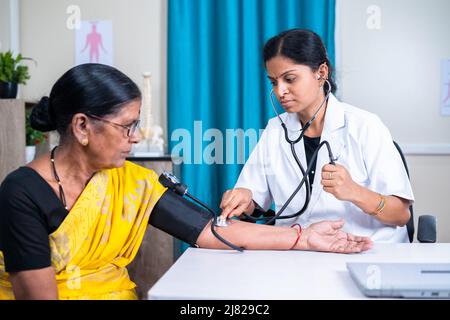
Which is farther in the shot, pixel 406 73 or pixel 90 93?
pixel 406 73

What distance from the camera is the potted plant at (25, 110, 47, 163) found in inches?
94.9

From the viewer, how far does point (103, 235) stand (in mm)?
1145

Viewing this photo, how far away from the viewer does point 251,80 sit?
260cm

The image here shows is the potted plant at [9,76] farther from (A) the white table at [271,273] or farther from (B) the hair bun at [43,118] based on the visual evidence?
(A) the white table at [271,273]

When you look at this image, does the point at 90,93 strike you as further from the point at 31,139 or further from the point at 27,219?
the point at 31,139

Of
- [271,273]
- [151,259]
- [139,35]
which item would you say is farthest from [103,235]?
[139,35]

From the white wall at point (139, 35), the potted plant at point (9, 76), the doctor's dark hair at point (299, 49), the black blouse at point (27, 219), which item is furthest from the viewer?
the white wall at point (139, 35)

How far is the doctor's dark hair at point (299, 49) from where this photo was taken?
1513 millimetres

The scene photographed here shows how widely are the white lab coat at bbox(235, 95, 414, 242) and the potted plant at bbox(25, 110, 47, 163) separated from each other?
124cm

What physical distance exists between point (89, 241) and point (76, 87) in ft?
1.10

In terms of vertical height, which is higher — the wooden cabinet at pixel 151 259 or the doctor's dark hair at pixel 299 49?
the doctor's dark hair at pixel 299 49

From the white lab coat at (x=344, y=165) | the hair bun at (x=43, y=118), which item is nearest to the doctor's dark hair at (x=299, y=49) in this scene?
the white lab coat at (x=344, y=165)

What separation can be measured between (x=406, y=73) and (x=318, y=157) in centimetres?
134
